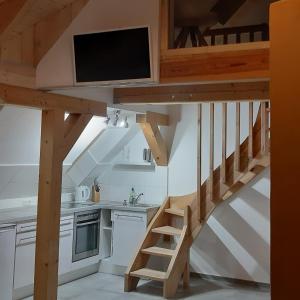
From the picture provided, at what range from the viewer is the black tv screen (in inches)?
120

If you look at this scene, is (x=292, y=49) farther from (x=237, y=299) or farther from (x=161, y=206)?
(x=161, y=206)

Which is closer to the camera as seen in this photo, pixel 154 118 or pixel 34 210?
pixel 34 210

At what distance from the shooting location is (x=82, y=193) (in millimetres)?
6211

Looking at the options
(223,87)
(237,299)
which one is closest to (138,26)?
(223,87)

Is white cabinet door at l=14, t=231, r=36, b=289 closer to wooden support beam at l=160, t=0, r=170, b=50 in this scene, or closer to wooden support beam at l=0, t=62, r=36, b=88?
wooden support beam at l=0, t=62, r=36, b=88

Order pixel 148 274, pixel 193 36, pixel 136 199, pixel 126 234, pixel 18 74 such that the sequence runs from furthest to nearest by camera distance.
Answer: pixel 136 199
pixel 126 234
pixel 148 274
pixel 18 74
pixel 193 36

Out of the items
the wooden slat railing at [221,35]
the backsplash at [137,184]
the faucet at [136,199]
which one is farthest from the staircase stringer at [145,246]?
the wooden slat railing at [221,35]

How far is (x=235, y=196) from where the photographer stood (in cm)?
546

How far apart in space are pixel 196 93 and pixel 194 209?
1.83 meters

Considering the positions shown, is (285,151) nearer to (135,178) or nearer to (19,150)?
(19,150)

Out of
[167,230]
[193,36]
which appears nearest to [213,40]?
[193,36]

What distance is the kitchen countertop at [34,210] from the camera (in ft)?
14.8

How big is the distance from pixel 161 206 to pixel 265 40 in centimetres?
332

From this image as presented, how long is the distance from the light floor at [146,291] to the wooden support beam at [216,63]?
292 centimetres
